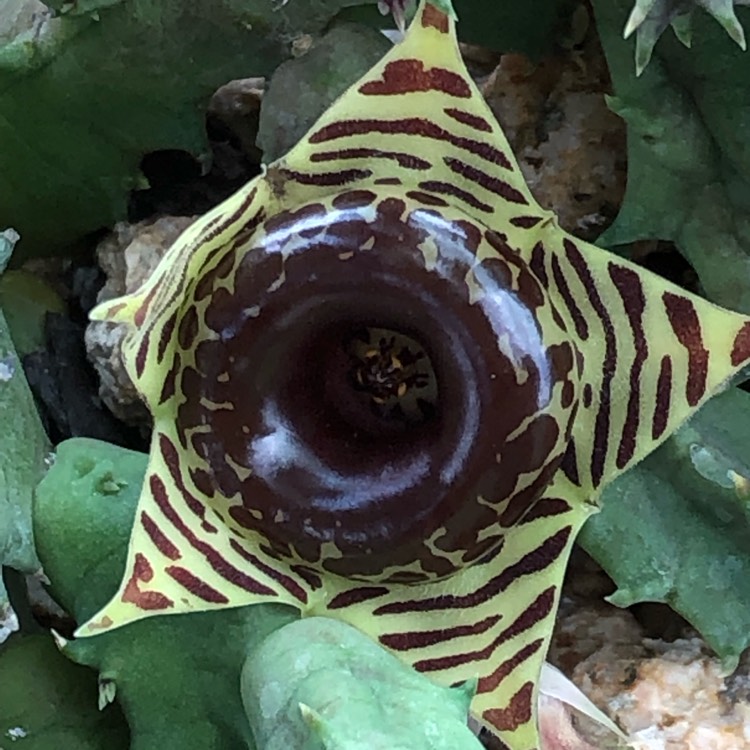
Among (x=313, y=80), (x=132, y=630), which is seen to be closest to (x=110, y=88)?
(x=313, y=80)

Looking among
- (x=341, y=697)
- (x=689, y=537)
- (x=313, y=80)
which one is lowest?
(x=689, y=537)

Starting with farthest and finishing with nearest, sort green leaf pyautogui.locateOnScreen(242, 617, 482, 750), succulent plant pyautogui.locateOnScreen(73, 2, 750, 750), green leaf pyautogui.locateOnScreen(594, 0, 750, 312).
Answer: green leaf pyautogui.locateOnScreen(594, 0, 750, 312) < succulent plant pyautogui.locateOnScreen(73, 2, 750, 750) < green leaf pyautogui.locateOnScreen(242, 617, 482, 750)

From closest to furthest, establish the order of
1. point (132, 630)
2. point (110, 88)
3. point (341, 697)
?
1. point (341, 697)
2. point (132, 630)
3. point (110, 88)

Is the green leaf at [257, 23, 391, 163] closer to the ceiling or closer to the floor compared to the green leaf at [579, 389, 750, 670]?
closer to the ceiling

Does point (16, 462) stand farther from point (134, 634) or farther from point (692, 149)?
point (692, 149)

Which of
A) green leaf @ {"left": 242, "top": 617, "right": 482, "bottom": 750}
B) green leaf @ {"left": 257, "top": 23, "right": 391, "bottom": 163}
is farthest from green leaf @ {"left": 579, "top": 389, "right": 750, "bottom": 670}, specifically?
green leaf @ {"left": 257, "top": 23, "right": 391, "bottom": 163}

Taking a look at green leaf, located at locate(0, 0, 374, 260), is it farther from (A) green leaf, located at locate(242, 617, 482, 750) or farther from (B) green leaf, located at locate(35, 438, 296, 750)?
(A) green leaf, located at locate(242, 617, 482, 750)

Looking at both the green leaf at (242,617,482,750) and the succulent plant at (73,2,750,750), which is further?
the succulent plant at (73,2,750,750)

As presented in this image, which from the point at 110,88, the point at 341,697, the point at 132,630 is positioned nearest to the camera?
the point at 341,697
